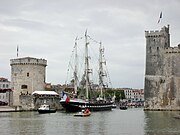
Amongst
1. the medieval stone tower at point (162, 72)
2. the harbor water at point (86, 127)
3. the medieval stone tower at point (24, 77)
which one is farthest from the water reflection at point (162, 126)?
the medieval stone tower at point (24, 77)

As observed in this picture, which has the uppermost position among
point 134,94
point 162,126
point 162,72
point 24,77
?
point 162,72

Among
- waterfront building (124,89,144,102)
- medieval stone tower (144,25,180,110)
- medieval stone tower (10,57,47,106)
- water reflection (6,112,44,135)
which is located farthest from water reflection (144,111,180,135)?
waterfront building (124,89,144,102)

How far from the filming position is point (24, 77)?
204ft

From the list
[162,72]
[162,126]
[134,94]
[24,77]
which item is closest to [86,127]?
[162,126]

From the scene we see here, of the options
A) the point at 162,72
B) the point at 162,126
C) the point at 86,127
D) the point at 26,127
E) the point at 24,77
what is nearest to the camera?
the point at 26,127

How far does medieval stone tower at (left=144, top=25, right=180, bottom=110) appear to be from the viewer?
211ft

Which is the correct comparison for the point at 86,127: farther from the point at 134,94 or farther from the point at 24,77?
the point at 134,94

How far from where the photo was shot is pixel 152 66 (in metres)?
65.1

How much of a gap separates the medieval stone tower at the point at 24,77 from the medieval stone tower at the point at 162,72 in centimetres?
1795

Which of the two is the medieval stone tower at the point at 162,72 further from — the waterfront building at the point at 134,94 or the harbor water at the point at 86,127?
the waterfront building at the point at 134,94

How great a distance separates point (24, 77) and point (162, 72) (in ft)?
72.1

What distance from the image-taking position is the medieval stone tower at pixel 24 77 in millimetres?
62188

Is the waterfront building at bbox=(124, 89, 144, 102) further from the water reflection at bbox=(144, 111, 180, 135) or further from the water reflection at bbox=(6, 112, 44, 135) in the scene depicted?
the water reflection at bbox=(6, 112, 44, 135)

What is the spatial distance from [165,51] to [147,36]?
148 inches
